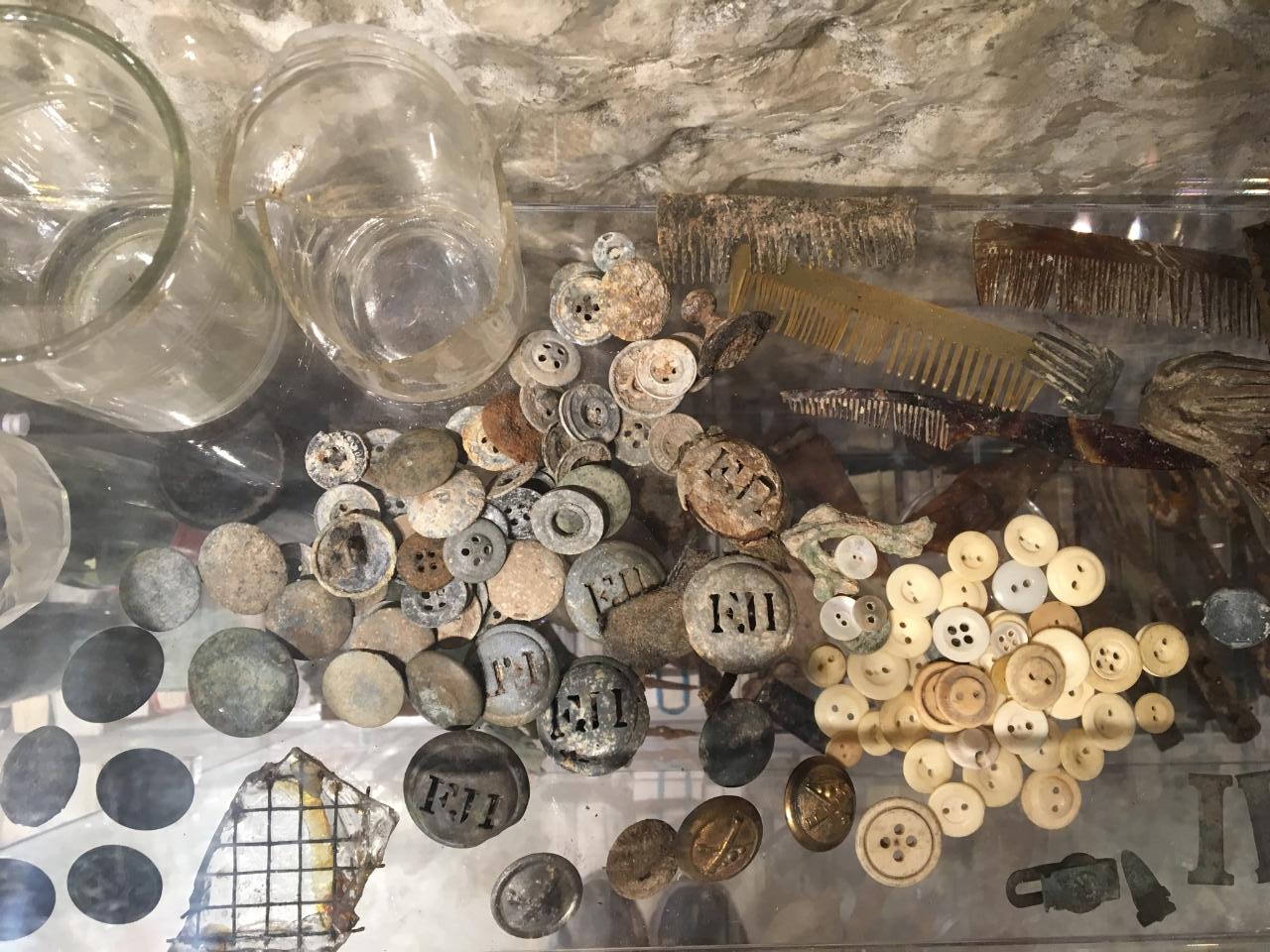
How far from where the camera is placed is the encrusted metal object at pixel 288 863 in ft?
6.59

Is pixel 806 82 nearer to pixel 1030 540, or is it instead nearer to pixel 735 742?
pixel 1030 540

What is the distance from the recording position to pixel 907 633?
6.83ft

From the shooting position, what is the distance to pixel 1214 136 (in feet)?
6.28

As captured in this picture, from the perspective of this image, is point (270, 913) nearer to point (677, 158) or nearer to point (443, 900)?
point (443, 900)

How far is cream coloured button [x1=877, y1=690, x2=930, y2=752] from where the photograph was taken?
2.09m

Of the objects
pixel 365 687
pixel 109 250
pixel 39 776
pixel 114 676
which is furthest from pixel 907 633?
pixel 39 776

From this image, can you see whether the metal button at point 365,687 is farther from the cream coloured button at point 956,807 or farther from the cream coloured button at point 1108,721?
the cream coloured button at point 1108,721

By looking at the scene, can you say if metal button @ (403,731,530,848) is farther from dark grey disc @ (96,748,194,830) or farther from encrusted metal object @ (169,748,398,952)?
dark grey disc @ (96,748,194,830)

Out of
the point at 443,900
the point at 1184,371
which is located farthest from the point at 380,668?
the point at 1184,371

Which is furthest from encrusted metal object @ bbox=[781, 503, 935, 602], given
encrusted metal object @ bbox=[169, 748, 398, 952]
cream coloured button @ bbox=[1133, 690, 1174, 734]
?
encrusted metal object @ bbox=[169, 748, 398, 952]

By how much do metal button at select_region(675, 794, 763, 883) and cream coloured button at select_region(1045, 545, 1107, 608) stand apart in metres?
0.95

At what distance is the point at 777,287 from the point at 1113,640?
1.22m

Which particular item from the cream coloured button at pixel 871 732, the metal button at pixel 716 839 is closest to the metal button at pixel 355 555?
the metal button at pixel 716 839

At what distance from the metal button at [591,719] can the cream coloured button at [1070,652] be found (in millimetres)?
1038
